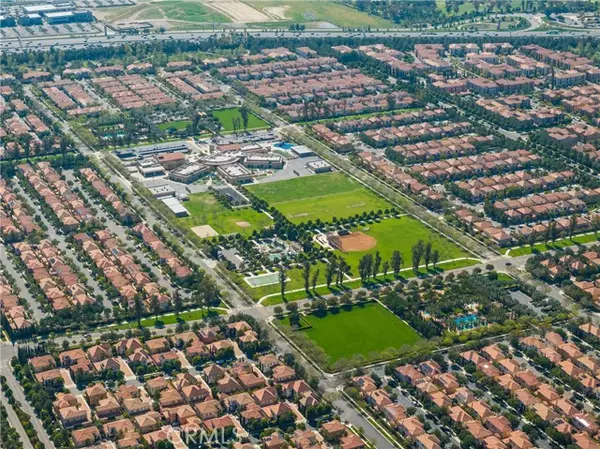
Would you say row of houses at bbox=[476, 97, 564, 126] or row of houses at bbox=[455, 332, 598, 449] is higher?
row of houses at bbox=[455, 332, 598, 449]

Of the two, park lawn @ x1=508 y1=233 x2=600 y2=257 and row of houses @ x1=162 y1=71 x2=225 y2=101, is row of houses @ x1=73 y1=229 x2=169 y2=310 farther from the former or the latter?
row of houses @ x1=162 y1=71 x2=225 y2=101

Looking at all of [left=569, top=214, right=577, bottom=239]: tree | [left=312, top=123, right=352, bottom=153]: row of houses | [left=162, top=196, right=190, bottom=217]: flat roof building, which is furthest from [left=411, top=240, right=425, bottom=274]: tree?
[left=312, top=123, right=352, bottom=153]: row of houses

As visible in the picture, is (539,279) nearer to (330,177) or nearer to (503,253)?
(503,253)

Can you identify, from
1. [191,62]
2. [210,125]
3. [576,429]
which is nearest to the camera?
[576,429]

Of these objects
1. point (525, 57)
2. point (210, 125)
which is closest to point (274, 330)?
point (210, 125)

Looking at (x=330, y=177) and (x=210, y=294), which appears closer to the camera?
(x=210, y=294)

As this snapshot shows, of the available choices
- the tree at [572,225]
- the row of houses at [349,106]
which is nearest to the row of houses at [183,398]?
the tree at [572,225]

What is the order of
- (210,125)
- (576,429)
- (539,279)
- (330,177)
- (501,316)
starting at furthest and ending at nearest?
(210,125)
(330,177)
(539,279)
(501,316)
(576,429)
